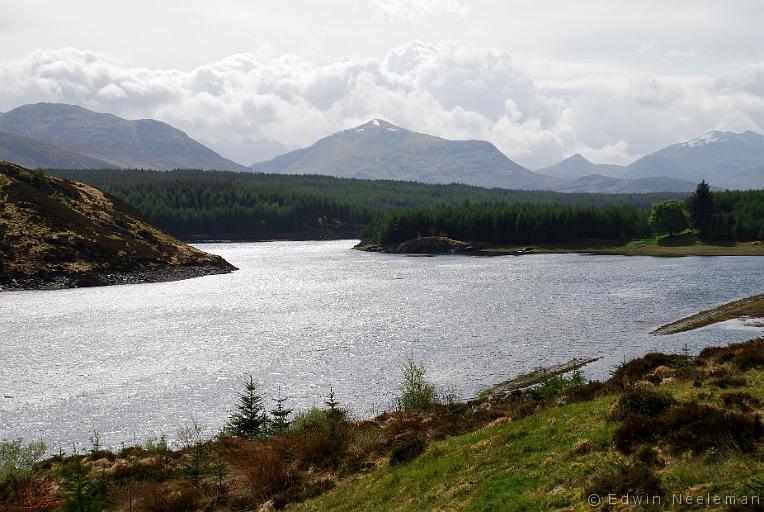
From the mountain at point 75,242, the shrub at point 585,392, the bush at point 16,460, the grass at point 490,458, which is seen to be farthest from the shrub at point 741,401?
the mountain at point 75,242

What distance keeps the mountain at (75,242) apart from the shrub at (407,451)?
122633mm

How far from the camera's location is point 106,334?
82.3 m

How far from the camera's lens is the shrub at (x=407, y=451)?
Result: 27.5 m

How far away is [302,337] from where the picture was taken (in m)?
78.2

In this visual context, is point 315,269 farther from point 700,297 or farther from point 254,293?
point 700,297

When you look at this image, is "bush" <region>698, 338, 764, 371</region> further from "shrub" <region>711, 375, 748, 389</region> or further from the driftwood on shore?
the driftwood on shore

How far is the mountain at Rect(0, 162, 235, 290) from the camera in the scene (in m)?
132

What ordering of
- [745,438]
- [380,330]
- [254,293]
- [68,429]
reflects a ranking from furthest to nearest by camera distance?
[254,293] → [380,330] → [68,429] → [745,438]

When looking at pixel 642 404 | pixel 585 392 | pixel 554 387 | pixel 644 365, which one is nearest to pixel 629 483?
pixel 642 404

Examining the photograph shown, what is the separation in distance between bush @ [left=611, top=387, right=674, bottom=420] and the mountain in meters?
131

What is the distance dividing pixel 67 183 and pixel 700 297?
162162 mm

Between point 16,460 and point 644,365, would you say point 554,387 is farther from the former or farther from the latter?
point 16,460

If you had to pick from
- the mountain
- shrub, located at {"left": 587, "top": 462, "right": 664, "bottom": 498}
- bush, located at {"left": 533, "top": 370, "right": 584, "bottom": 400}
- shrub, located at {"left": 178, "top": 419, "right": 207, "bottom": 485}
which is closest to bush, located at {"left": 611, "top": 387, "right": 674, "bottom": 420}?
shrub, located at {"left": 587, "top": 462, "right": 664, "bottom": 498}

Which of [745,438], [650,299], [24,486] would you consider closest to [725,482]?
[745,438]
